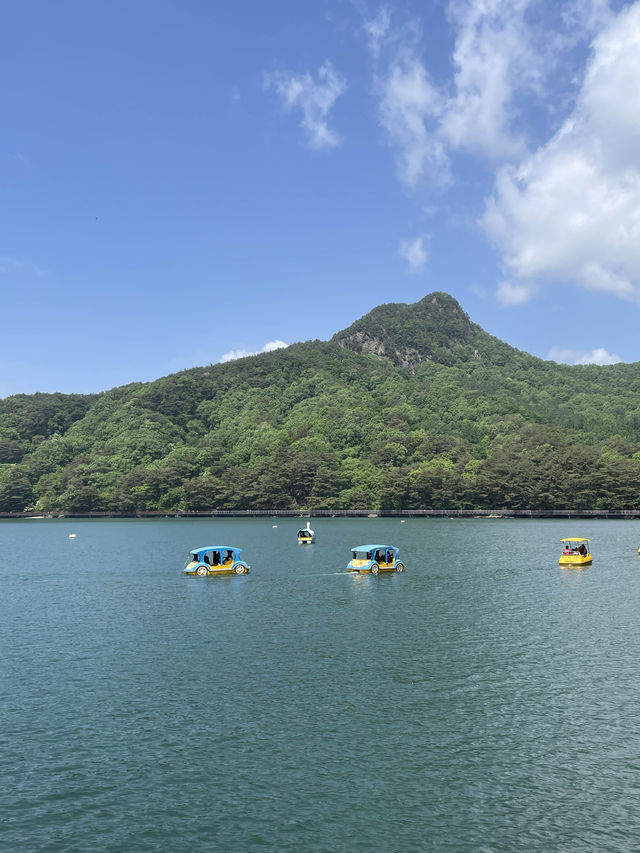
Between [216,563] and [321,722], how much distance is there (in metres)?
47.6

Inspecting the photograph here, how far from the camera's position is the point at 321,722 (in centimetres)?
2670

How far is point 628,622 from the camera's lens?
151 ft

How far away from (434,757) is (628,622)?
2816cm

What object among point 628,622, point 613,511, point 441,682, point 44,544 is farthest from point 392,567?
point 613,511

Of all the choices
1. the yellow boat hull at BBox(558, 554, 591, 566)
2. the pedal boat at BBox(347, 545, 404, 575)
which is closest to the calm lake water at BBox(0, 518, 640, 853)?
the pedal boat at BBox(347, 545, 404, 575)

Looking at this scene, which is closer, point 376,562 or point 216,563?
A: point 376,562

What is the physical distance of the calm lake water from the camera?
1898 cm

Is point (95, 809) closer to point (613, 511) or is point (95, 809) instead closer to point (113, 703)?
point (113, 703)

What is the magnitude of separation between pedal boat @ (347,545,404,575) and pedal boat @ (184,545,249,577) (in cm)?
1194

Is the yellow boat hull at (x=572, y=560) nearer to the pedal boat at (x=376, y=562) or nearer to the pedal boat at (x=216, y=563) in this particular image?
the pedal boat at (x=376, y=562)

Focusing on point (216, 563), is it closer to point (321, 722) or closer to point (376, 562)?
point (376, 562)

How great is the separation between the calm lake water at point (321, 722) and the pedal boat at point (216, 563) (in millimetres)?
13435

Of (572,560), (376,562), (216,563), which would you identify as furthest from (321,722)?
(572,560)

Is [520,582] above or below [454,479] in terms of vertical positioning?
below
